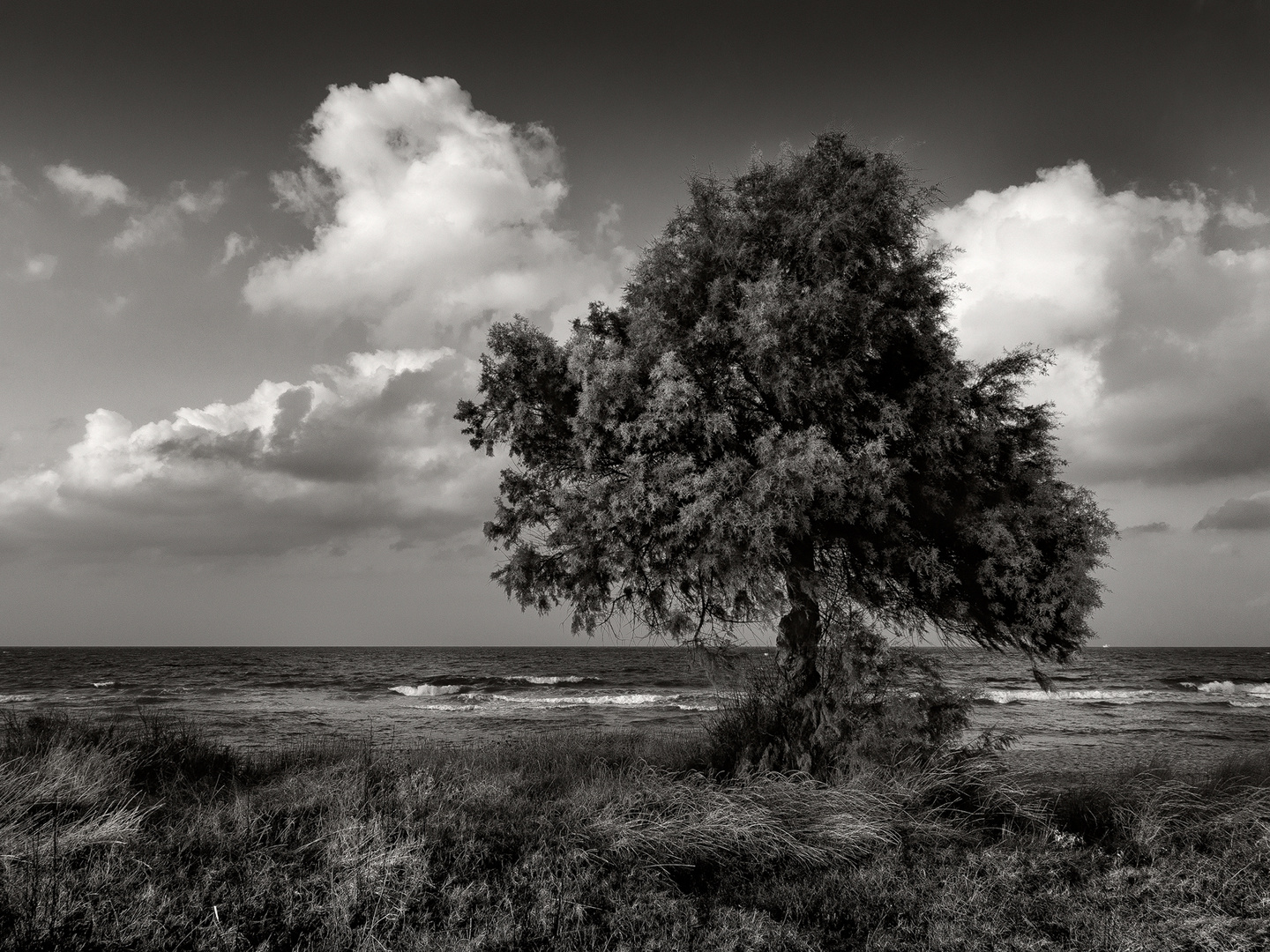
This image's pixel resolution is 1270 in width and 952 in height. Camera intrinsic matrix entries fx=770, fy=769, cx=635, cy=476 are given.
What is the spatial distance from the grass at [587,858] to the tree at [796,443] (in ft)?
7.53

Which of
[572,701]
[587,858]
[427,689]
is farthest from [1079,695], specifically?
[587,858]

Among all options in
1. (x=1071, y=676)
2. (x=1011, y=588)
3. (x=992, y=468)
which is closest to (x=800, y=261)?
(x=992, y=468)

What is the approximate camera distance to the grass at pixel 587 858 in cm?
555

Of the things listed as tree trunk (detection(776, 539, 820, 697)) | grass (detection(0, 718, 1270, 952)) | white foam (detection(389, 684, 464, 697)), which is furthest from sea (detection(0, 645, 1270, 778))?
grass (detection(0, 718, 1270, 952))

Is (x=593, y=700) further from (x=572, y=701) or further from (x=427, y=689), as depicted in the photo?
(x=427, y=689)

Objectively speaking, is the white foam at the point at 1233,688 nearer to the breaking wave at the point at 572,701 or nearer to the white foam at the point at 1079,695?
the white foam at the point at 1079,695

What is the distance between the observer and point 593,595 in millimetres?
10555

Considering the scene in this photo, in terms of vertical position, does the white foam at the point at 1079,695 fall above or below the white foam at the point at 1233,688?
above

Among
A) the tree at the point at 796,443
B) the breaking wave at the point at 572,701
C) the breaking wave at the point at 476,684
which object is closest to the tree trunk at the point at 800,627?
the tree at the point at 796,443

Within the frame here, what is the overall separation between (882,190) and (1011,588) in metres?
5.47

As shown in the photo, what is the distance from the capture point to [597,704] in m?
35.2

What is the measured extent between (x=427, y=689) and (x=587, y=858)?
1525 inches

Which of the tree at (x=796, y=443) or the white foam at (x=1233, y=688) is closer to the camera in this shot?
the tree at (x=796, y=443)

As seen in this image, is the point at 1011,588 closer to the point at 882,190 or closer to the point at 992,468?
the point at 992,468
